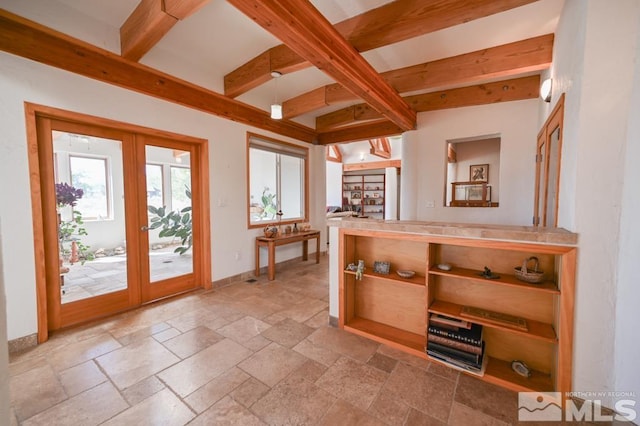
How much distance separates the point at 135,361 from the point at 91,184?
6.09 ft

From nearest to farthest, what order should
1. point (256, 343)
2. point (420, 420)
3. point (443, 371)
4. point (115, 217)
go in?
point (420, 420) < point (443, 371) < point (256, 343) < point (115, 217)

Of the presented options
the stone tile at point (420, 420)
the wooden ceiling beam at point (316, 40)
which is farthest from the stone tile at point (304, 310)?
the wooden ceiling beam at point (316, 40)

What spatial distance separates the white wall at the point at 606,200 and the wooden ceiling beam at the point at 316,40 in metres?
1.65

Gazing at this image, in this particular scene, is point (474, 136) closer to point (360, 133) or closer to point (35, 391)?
point (360, 133)

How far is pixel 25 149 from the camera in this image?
7.21 feet

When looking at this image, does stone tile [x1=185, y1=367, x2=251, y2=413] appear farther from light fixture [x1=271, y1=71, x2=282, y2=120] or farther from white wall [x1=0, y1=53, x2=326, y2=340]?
light fixture [x1=271, y1=71, x2=282, y2=120]

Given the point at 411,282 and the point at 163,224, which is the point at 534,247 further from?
the point at 163,224

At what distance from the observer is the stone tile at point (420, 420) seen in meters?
1.50

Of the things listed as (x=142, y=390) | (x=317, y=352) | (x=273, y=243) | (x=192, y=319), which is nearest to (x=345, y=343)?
(x=317, y=352)

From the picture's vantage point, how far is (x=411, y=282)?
7.11ft

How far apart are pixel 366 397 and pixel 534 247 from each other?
4.78 ft

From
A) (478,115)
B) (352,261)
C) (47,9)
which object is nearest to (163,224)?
(47,9)

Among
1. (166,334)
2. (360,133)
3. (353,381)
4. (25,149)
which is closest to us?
(353,381)

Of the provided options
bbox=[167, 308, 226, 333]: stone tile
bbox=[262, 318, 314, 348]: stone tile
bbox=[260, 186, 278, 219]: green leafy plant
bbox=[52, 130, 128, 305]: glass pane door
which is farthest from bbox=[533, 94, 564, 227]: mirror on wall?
bbox=[52, 130, 128, 305]: glass pane door
